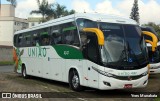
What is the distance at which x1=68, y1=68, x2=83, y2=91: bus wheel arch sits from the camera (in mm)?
15406

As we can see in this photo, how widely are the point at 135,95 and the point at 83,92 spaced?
89.5 inches

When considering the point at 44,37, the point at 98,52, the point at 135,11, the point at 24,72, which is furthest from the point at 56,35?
the point at 135,11

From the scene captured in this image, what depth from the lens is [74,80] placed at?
1574cm

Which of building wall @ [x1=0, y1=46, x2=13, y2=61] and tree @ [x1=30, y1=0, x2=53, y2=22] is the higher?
tree @ [x1=30, y1=0, x2=53, y2=22]

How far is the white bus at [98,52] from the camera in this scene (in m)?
13.6

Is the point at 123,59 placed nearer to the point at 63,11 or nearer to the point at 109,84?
the point at 109,84

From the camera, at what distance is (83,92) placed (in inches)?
603

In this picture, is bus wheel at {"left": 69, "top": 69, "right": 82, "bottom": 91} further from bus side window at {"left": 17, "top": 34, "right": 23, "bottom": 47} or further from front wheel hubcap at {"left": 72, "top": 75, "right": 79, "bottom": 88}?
bus side window at {"left": 17, "top": 34, "right": 23, "bottom": 47}

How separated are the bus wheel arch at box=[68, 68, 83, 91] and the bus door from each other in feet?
2.60

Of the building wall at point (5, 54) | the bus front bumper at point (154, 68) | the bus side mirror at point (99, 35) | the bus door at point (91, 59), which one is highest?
the bus side mirror at point (99, 35)

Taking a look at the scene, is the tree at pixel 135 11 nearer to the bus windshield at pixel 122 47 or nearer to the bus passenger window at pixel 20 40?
the bus passenger window at pixel 20 40

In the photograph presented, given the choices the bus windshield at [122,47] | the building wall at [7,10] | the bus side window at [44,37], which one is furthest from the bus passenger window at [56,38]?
the building wall at [7,10]

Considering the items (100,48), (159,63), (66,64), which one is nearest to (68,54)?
(66,64)

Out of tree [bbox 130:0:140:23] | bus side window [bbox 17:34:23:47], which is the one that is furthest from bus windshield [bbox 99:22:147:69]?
tree [bbox 130:0:140:23]
